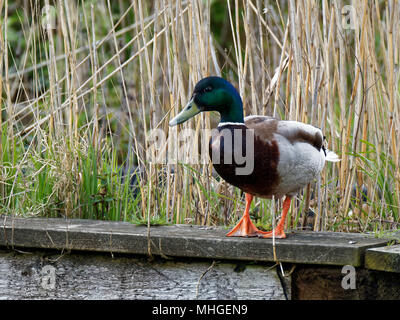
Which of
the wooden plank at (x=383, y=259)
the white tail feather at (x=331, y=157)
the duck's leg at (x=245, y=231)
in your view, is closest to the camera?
the wooden plank at (x=383, y=259)

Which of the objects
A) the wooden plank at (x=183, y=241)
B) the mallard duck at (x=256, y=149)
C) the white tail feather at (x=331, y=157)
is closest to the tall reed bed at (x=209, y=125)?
the white tail feather at (x=331, y=157)

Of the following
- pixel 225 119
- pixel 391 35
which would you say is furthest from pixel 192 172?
pixel 391 35

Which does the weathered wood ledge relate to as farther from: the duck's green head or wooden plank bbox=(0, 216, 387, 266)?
the duck's green head

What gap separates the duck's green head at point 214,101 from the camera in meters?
2.49

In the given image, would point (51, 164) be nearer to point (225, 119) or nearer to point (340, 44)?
point (225, 119)

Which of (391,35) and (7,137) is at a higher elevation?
(391,35)

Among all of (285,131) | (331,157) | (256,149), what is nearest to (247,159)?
(256,149)

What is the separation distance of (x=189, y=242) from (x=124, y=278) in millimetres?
316

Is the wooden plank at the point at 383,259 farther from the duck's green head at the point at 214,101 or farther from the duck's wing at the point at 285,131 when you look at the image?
the duck's green head at the point at 214,101

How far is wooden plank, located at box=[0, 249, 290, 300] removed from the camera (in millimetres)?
2348

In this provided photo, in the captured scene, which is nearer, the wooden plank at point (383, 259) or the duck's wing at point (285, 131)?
the wooden plank at point (383, 259)

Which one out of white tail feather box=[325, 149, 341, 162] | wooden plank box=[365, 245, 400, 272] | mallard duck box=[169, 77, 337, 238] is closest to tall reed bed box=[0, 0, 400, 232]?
white tail feather box=[325, 149, 341, 162]

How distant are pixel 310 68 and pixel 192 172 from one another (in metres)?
0.69

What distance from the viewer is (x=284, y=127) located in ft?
8.05
